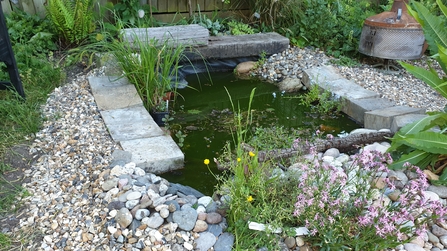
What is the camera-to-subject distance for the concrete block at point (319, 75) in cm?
427

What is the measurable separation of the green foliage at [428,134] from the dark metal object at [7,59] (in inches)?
110

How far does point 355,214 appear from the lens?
190cm

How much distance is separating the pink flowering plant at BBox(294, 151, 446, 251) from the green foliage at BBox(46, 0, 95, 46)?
3450 mm

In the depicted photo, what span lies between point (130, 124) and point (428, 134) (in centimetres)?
209

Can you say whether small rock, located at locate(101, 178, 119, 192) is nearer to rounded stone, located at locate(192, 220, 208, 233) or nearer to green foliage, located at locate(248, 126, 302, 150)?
rounded stone, located at locate(192, 220, 208, 233)

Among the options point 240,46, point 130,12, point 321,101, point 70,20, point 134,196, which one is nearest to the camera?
point 134,196

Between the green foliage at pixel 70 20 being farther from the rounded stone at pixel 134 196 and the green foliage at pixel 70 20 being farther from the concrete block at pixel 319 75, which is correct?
the rounded stone at pixel 134 196

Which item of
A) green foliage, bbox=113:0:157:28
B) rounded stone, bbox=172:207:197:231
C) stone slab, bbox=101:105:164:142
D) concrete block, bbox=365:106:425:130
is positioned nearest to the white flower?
green foliage, bbox=113:0:157:28

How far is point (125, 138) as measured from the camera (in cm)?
286

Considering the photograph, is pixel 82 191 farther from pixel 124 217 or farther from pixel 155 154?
pixel 155 154

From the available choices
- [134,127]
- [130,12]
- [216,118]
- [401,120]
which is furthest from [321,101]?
[130,12]

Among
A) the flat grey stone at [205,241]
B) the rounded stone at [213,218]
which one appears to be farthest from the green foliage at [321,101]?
the flat grey stone at [205,241]

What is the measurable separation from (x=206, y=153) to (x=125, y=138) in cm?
64

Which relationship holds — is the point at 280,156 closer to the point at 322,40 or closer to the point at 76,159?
the point at 76,159
